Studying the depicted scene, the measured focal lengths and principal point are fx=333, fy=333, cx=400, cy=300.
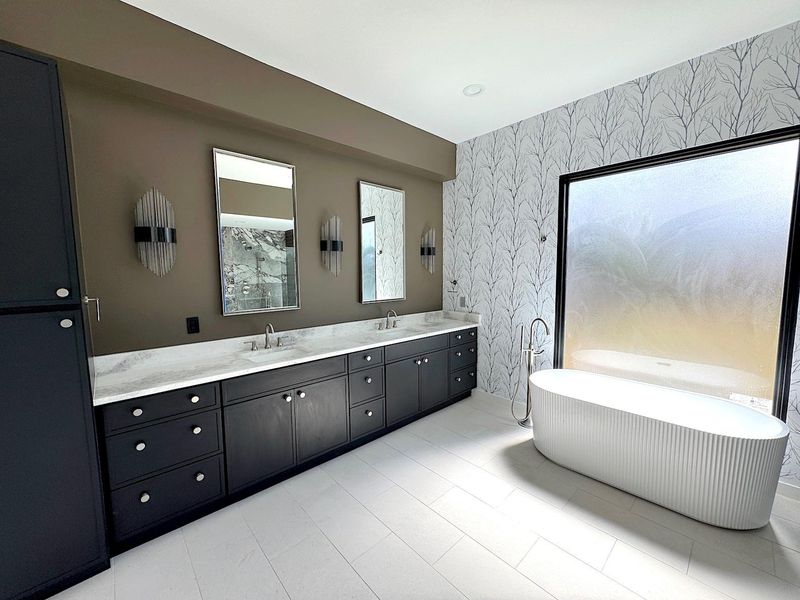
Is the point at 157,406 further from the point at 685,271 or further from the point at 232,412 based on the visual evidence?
the point at 685,271

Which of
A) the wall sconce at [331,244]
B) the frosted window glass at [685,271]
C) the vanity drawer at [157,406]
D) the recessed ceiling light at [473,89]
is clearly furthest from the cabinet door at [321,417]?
the recessed ceiling light at [473,89]

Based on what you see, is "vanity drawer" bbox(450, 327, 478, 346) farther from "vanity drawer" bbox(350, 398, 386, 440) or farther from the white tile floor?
the white tile floor

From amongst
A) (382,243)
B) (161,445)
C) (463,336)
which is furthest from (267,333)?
(463,336)

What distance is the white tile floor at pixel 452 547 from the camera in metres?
1.49

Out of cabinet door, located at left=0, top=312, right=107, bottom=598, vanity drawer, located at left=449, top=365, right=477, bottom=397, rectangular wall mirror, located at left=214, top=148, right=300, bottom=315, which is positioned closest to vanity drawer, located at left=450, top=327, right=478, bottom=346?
vanity drawer, located at left=449, top=365, right=477, bottom=397

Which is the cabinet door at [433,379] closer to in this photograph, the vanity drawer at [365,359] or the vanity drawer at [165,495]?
the vanity drawer at [365,359]

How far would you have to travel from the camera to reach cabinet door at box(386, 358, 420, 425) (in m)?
2.86

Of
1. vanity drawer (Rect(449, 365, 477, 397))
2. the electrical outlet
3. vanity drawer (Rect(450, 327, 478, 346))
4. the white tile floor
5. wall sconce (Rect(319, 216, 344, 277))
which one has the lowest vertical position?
the white tile floor

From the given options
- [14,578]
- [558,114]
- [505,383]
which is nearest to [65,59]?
[14,578]

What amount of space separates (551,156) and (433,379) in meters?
2.35

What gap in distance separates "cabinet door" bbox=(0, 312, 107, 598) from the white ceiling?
5.77ft

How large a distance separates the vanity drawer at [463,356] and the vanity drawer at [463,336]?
6cm

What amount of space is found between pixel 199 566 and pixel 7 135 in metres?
2.02

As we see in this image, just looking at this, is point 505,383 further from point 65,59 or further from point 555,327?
point 65,59
